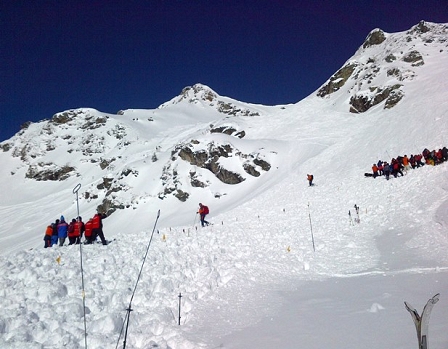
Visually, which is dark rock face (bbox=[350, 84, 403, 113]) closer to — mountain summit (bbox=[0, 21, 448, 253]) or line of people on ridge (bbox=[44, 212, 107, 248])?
mountain summit (bbox=[0, 21, 448, 253])

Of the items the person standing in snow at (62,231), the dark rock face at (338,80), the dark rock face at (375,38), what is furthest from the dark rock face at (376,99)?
the person standing in snow at (62,231)

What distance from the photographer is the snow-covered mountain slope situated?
7691mm

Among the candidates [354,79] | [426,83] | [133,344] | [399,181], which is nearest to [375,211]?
[399,181]

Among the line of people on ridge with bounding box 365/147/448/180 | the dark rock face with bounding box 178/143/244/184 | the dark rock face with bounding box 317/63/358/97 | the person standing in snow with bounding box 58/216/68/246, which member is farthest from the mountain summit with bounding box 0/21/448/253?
the person standing in snow with bounding box 58/216/68/246

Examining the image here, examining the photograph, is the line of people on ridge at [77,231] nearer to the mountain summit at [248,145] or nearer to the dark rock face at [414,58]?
the mountain summit at [248,145]

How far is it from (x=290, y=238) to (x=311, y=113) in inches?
1905

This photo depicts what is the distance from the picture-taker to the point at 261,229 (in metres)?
18.5

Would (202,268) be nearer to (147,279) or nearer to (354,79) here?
(147,279)

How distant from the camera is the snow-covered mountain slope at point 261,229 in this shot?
25.2ft

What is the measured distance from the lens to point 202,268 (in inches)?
457

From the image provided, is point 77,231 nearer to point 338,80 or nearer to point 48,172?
point 338,80

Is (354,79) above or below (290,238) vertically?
above

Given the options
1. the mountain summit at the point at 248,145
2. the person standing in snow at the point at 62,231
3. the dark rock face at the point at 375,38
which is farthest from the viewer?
the dark rock face at the point at 375,38

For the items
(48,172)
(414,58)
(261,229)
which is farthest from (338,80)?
(48,172)
